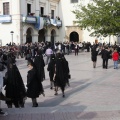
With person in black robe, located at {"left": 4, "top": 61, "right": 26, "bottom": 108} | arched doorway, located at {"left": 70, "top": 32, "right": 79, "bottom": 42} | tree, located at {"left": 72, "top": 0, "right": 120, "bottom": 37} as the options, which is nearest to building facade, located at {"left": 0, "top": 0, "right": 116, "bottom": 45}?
arched doorway, located at {"left": 70, "top": 32, "right": 79, "bottom": 42}

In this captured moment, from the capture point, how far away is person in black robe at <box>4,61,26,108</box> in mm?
7953

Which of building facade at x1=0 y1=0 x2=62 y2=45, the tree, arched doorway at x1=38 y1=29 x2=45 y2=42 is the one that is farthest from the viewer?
arched doorway at x1=38 y1=29 x2=45 y2=42

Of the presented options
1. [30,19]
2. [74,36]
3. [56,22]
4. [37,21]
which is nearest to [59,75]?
[30,19]

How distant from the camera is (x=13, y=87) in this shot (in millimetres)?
7984

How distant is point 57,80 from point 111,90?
2.53m

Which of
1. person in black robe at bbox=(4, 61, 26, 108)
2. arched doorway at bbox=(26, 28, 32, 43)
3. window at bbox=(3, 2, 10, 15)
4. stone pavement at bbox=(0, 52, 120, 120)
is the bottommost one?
stone pavement at bbox=(0, 52, 120, 120)

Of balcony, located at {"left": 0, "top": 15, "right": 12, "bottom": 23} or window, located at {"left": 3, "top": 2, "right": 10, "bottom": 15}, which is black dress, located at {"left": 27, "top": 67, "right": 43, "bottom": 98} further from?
window, located at {"left": 3, "top": 2, "right": 10, "bottom": 15}

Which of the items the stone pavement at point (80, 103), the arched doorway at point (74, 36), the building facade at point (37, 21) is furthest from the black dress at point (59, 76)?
the arched doorway at point (74, 36)

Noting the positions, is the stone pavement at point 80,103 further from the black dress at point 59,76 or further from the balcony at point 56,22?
the balcony at point 56,22

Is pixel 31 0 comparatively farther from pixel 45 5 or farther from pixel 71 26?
pixel 71 26

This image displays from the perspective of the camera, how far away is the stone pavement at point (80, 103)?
720 centimetres

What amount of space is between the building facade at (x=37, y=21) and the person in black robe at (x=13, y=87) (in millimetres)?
26987

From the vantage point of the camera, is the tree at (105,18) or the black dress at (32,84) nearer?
the black dress at (32,84)

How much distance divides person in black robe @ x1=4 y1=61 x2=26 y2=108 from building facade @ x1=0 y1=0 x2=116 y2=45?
2699 cm
